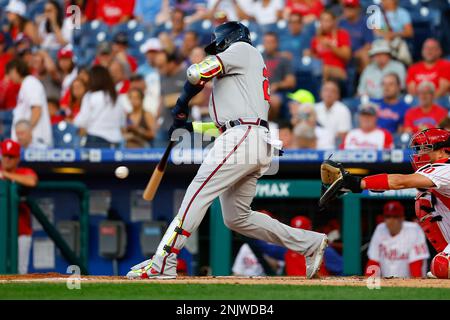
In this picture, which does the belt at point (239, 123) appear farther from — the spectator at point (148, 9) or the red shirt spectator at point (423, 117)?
the spectator at point (148, 9)

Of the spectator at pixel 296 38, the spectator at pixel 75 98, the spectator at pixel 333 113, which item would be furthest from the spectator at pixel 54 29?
the spectator at pixel 333 113

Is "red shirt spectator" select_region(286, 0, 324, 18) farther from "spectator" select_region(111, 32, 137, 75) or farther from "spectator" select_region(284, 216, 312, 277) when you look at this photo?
"spectator" select_region(284, 216, 312, 277)

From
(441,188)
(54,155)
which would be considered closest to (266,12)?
(54,155)

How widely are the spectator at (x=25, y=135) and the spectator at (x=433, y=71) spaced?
406 cm

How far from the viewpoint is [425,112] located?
1137cm

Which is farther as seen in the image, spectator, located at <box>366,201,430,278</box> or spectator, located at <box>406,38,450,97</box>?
spectator, located at <box>406,38,450,97</box>

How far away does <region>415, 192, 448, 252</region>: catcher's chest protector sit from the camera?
25.7ft

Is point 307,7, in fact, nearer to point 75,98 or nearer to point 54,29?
point 75,98

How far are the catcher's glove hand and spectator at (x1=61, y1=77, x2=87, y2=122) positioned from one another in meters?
6.52

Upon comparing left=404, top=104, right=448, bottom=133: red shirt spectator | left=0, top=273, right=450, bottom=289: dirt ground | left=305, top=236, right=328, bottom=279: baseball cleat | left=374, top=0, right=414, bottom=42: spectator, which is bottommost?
left=0, top=273, right=450, bottom=289: dirt ground

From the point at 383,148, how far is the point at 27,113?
13.6 feet

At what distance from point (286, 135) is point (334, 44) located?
1953 millimetres

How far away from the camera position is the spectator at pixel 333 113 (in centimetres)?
1186

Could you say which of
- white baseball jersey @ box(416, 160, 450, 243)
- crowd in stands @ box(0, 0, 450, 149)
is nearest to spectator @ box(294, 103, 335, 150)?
crowd in stands @ box(0, 0, 450, 149)
